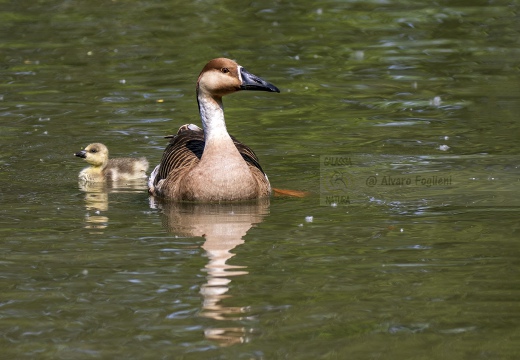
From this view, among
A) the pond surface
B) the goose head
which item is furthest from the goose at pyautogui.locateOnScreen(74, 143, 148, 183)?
the pond surface

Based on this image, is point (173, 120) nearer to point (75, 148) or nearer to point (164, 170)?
point (75, 148)

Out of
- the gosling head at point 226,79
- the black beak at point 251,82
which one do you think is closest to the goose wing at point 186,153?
the gosling head at point 226,79

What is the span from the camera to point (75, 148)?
13.7 meters

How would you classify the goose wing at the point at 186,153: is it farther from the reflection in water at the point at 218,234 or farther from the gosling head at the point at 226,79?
the gosling head at the point at 226,79

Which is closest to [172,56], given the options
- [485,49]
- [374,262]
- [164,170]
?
[485,49]

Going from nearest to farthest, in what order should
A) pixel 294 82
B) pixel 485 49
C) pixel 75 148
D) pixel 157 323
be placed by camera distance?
1. pixel 157 323
2. pixel 75 148
3. pixel 294 82
4. pixel 485 49

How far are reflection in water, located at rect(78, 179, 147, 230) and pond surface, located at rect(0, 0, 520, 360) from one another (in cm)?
5

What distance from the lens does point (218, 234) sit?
9844 millimetres

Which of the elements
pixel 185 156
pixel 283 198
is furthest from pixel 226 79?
pixel 283 198

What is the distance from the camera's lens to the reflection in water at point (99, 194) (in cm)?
1041

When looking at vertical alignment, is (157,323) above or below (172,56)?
below

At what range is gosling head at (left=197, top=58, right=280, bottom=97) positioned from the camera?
11.0m

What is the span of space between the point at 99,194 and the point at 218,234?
246cm

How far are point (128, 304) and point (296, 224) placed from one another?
260 cm
